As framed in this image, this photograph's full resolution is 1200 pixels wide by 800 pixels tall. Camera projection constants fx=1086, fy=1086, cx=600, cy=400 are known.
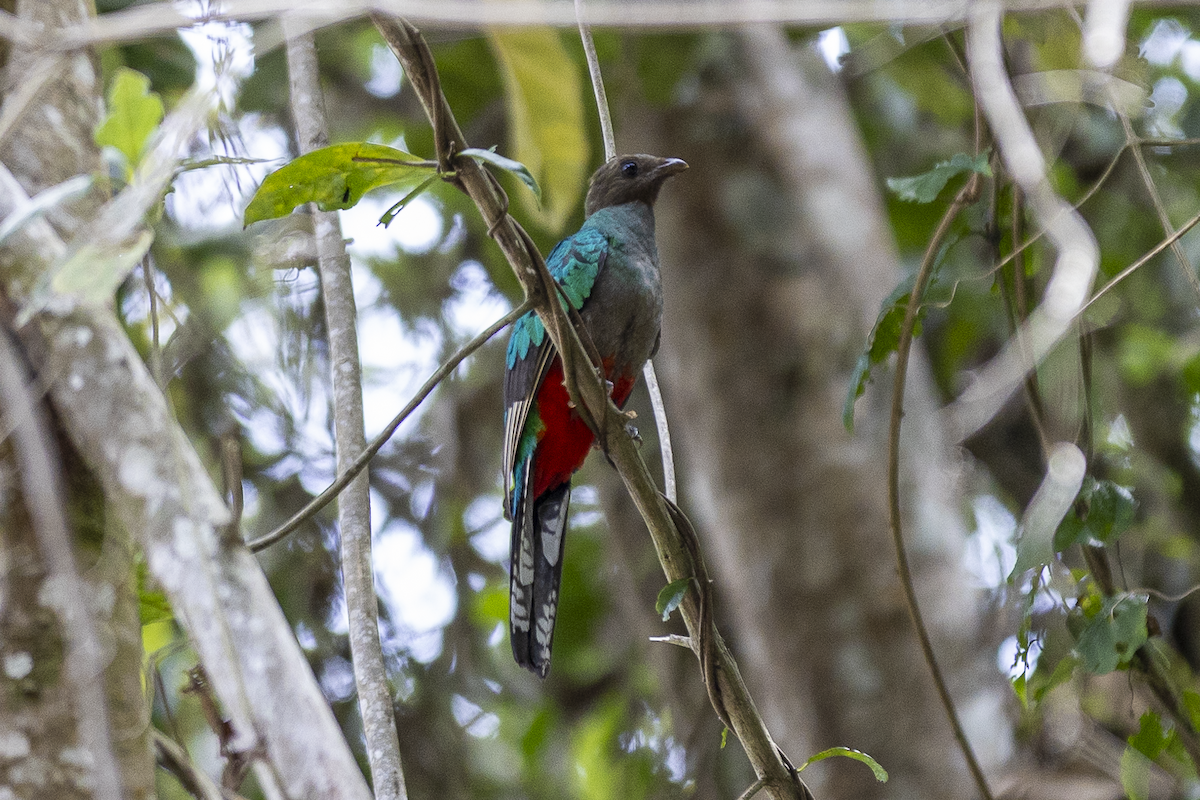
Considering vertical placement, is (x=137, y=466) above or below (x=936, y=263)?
above

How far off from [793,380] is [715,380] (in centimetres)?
41

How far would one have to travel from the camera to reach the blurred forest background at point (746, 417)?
297 cm

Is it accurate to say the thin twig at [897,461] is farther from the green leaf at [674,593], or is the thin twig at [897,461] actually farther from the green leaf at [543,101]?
the green leaf at [543,101]

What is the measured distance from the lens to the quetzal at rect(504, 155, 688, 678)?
152 inches

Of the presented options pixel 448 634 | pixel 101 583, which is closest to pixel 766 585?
pixel 448 634

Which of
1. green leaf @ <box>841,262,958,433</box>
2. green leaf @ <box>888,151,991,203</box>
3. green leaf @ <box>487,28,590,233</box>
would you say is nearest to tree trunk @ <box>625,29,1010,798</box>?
green leaf @ <box>841,262,958,433</box>

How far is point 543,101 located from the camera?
2539 mm

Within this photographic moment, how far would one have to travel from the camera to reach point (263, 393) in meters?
5.36

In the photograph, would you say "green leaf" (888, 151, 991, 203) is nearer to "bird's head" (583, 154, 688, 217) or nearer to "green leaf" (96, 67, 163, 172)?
"bird's head" (583, 154, 688, 217)

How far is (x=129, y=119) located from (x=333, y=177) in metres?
0.47

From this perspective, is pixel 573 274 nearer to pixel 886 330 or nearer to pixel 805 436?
pixel 886 330

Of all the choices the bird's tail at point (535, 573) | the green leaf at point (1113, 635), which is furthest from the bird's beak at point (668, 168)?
the green leaf at point (1113, 635)

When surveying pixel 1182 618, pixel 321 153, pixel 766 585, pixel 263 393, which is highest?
pixel 321 153

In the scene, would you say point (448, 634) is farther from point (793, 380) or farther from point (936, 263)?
point (936, 263)
